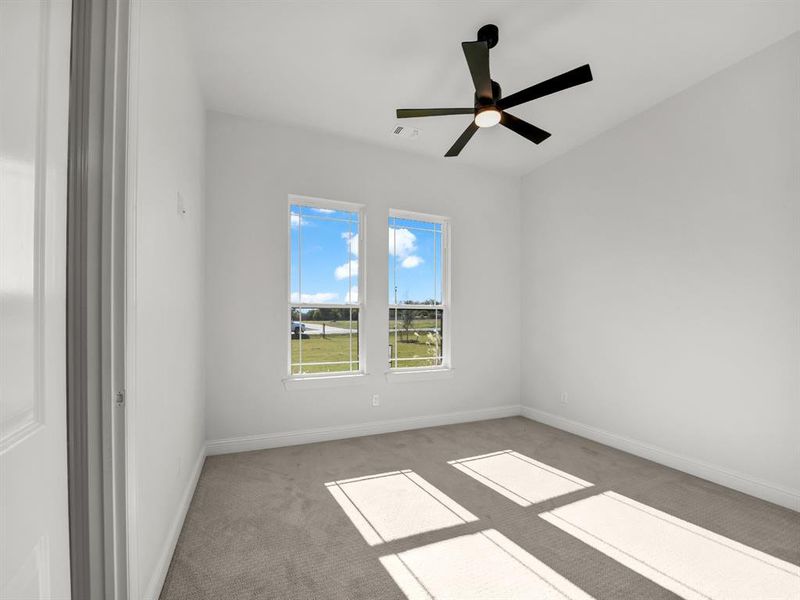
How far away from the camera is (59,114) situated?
0.97 m

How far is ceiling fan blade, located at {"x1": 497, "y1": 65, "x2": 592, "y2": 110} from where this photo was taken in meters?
2.17

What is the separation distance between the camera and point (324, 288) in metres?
3.88

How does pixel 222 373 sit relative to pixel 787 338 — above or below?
below

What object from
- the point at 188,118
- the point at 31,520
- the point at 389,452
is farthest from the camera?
the point at 389,452

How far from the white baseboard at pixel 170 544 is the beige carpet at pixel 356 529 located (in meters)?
0.04

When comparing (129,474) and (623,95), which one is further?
(623,95)

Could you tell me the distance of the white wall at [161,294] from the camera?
144 centimetres

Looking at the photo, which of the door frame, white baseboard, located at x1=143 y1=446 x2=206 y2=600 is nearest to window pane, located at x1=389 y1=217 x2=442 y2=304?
white baseboard, located at x1=143 y1=446 x2=206 y2=600

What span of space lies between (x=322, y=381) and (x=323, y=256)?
1209 millimetres

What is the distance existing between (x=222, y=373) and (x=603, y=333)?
3530mm

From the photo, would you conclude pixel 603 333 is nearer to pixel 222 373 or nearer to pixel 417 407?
pixel 417 407

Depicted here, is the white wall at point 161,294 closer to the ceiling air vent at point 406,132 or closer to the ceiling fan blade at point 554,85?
the ceiling air vent at point 406,132

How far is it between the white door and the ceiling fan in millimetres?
1761

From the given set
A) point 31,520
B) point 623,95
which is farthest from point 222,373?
point 623,95
